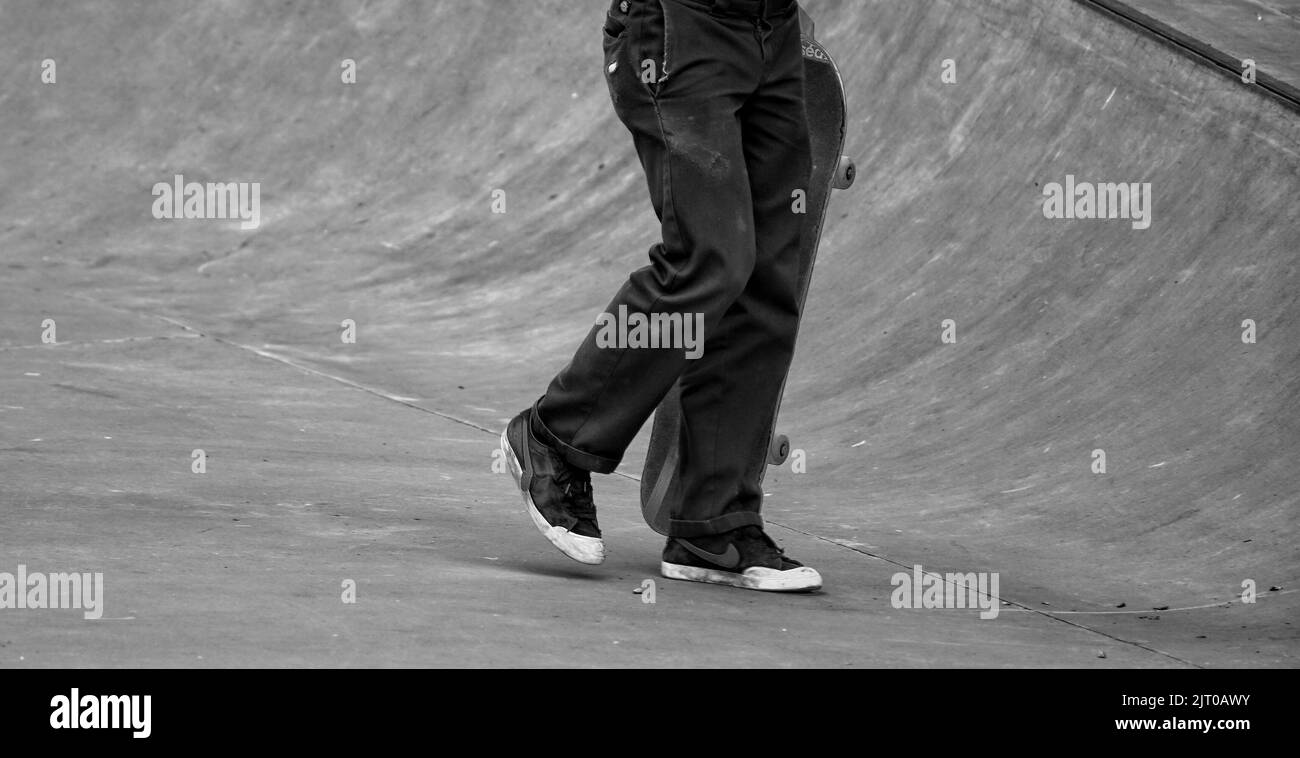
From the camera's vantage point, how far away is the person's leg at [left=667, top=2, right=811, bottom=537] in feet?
10.6

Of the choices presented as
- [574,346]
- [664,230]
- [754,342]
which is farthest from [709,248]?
[574,346]

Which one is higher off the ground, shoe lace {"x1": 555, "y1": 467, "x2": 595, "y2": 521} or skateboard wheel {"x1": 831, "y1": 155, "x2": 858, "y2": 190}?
skateboard wheel {"x1": 831, "y1": 155, "x2": 858, "y2": 190}

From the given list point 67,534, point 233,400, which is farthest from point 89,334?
point 67,534

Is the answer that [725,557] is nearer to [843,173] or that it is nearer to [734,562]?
[734,562]

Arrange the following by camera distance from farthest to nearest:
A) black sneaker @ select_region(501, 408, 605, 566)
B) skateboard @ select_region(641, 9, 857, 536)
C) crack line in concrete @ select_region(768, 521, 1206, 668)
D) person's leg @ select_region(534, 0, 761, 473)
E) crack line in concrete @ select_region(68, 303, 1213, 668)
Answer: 1. skateboard @ select_region(641, 9, 857, 536)
2. black sneaker @ select_region(501, 408, 605, 566)
3. person's leg @ select_region(534, 0, 761, 473)
4. crack line in concrete @ select_region(68, 303, 1213, 668)
5. crack line in concrete @ select_region(768, 521, 1206, 668)

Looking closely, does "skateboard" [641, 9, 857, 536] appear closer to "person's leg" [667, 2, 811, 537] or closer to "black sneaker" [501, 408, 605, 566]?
"person's leg" [667, 2, 811, 537]

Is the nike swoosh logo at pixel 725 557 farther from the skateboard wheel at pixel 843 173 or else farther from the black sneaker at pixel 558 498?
the skateboard wheel at pixel 843 173

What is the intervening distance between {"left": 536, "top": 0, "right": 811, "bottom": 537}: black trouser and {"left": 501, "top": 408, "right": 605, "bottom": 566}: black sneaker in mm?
41

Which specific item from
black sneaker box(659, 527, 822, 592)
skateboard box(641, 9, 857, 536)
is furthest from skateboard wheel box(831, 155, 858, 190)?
black sneaker box(659, 527, 822, 592)

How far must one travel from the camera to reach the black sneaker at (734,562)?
3.27m

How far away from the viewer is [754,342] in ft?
10.7

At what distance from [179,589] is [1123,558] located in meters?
1.99

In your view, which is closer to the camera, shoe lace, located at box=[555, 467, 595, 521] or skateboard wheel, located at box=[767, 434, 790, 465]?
shoe lace, located at box=[555, 467, 595, 521]

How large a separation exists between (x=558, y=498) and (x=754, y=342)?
1.62ft
